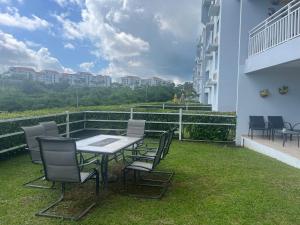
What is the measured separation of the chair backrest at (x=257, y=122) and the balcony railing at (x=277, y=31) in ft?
8.06

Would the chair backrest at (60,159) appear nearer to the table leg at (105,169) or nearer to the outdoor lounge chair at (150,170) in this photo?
the table leg at (105,169)

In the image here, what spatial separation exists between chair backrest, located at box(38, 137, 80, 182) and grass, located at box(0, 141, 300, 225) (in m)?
0.62

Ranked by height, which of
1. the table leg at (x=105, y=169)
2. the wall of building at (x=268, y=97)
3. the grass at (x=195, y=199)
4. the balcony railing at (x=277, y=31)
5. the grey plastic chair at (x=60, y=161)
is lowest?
the grass at (x=195, y=199)

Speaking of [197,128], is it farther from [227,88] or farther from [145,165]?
[227,88]

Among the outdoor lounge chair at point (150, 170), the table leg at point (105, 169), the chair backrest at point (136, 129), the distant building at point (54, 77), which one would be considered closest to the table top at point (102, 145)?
the table leg at point (105, 169)

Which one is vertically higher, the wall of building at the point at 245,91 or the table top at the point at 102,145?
the wall of building at the point at 245,91

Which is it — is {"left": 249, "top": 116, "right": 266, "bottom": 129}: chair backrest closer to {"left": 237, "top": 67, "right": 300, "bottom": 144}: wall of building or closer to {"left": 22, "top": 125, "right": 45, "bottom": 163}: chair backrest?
{"left": 237, "top": 67, "right": 300, "bottom": 144}: wall of building

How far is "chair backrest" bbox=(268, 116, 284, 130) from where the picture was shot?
459 inches

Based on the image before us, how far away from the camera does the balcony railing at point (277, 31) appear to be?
8477 mm

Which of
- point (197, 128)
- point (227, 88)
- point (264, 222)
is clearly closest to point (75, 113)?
point (197, 128)

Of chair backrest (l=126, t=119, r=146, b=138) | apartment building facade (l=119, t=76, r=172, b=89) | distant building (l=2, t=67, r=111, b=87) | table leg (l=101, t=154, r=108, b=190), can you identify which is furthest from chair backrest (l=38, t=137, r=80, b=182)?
apartment building facade (l=119, t=76, r=172, b=89)

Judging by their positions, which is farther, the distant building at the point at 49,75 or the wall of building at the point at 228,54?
the distant building at the point at 49,75

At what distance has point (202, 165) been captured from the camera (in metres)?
8.01

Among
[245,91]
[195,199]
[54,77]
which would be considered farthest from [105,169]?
[54,77]
